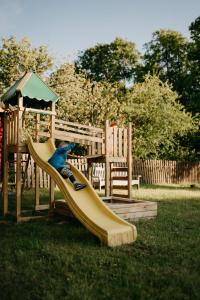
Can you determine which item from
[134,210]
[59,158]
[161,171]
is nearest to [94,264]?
[134,210]

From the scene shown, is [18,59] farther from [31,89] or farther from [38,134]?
[31,89]

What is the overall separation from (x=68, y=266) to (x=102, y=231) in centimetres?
140

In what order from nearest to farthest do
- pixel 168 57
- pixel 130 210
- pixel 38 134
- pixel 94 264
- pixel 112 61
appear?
1. pixel 94 264
2. pixel 130 210
3. pixel 38 134
4. pixel 168 57
5. pixel 112 61

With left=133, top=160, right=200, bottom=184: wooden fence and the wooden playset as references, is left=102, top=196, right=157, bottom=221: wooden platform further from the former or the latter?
left=133, top=160, right=200, bottom=184: wooden fence

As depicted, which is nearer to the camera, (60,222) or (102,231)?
(102,231)

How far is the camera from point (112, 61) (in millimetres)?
44688

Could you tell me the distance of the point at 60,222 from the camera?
28.9ft

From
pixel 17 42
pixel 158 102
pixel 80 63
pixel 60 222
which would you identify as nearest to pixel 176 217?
pixel 60 222

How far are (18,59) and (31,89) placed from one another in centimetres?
2199

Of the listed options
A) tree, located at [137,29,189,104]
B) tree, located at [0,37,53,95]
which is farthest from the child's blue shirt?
tree, located at [137,29,189,104]

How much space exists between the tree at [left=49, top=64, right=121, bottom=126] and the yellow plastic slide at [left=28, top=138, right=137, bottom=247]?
19215mm

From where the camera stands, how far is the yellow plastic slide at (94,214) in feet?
21.6

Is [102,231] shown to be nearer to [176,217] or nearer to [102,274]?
[102,274]

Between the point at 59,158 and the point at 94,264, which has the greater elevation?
the point at 59,158
